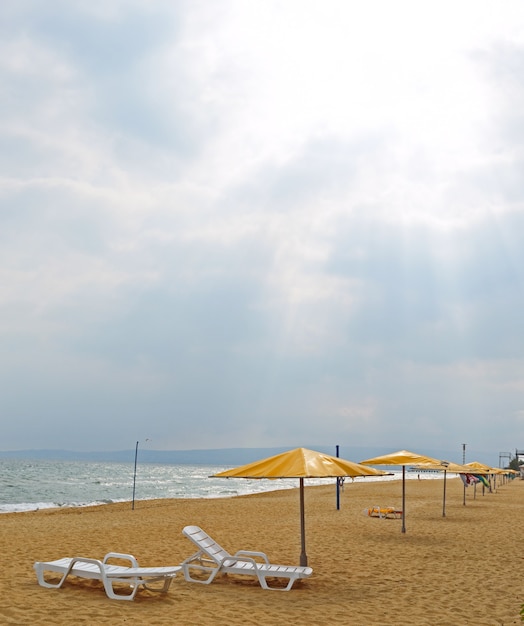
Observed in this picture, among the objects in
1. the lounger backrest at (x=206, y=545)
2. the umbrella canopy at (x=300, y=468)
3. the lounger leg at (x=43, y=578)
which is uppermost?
the umbrella canopy at (x=300, y=468)

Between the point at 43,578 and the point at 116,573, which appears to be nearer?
the point at 116,573

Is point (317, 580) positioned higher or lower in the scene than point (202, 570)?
lower

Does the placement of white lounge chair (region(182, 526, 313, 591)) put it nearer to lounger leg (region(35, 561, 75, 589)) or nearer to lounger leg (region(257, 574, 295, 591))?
lounger leg (region(257, 574, 295, 591))

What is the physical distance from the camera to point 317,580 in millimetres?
9000

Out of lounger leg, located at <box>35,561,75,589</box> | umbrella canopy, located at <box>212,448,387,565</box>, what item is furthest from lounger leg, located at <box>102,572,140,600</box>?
umbrella canopy, located at <box>212,448,387,565</box>

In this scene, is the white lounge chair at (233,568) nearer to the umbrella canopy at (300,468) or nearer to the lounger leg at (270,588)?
the lounger leg at (270,588)

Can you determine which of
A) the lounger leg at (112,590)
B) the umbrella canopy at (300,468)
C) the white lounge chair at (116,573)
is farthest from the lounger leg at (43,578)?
the umbrella canopy at (300,468)

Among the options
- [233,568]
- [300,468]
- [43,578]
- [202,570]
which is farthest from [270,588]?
[43,578]

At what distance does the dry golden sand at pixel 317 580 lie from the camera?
680 cm

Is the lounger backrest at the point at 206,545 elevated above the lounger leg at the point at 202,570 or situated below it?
above

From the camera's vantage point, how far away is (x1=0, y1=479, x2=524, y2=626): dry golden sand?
6.80 m

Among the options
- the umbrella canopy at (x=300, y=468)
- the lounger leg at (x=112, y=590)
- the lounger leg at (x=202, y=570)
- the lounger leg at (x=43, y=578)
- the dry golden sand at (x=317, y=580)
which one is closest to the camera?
the dry golden sand at (x=317, y=580)

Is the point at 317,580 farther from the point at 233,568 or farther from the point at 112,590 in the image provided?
the point at 112,590

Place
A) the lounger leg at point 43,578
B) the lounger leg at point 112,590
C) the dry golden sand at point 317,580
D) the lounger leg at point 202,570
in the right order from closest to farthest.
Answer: the dry golden sand at point 317,580 → the lounger leg at point 112,590 → the lounger leg at point 43,578 → the lounger leg at point 202,570
